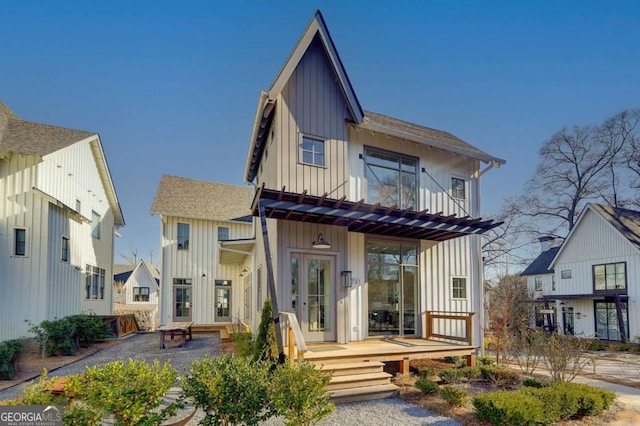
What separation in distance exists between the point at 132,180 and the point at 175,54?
20.1 meters

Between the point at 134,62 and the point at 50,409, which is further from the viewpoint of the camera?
the point at 134,62

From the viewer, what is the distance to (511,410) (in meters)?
4.96

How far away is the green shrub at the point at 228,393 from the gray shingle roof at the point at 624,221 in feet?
71.9

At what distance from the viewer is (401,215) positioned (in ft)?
27.4

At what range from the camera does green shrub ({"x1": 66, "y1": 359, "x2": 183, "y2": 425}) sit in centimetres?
376

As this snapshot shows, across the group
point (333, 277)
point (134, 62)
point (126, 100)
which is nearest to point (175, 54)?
point (134, 62)

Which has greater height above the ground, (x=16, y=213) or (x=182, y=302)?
(x=16, y=213)

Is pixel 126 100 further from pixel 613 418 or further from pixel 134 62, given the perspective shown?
pixel 613 418

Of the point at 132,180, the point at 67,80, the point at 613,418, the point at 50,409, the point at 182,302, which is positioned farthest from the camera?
the point at 132,180

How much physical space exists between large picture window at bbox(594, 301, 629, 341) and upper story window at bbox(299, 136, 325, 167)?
65.1ft

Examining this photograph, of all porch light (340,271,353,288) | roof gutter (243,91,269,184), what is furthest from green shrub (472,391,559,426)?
roof gutter (243,91,269,184)

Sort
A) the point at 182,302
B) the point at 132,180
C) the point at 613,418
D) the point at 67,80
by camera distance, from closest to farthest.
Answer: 1. the point at 613,418
2. the point at 67,80
3. the point at 182,302
4. the point at 132,180

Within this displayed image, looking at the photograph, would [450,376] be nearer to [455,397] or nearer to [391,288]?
[455,397]

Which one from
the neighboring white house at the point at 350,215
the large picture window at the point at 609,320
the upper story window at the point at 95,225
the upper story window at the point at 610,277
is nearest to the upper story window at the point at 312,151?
the neighboring white house at the point at 350,215
